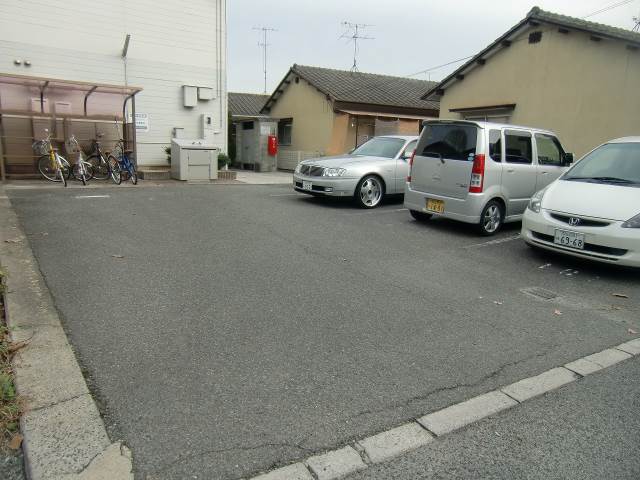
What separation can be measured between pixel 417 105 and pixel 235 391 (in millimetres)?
19473

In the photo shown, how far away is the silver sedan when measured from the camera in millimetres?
9398

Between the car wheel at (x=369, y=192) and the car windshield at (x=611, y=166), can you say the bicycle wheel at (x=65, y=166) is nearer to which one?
the car wheel at (x=369, y=192)

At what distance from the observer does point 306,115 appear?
20.8 m

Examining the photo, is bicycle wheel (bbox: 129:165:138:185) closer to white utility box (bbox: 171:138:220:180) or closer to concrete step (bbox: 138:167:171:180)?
concrete step (bbox: 138:167:171:180)

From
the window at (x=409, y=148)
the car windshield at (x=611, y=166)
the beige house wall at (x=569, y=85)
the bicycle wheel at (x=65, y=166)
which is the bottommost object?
the bicycle wheel at (x=65, y=166)

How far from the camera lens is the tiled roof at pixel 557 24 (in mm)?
10719

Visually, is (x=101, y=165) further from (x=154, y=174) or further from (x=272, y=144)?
(x=272, y=144)

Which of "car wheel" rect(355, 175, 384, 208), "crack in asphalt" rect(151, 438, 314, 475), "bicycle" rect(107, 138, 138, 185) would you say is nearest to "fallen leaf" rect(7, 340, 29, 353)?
"crack in asphalt" rect(151, 438, 314, 475)

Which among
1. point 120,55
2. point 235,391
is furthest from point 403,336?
point 120,55

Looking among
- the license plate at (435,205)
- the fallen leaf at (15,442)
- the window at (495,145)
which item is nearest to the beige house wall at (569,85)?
the window at (495,145)

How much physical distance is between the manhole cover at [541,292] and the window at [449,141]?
2782 millimetres

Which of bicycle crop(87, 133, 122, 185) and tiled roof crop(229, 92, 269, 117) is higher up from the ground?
tiled roof crop(229, 92, 269, 117)

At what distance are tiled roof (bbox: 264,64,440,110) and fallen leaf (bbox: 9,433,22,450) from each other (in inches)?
690

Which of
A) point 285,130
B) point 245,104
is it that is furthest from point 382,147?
point 245,104
